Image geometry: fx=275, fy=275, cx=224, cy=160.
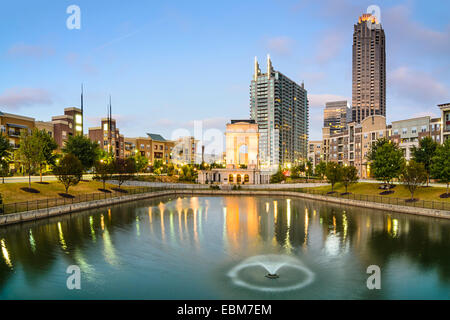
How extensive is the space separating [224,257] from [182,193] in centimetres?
5455

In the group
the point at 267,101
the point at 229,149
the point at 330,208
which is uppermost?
the point at 267,101

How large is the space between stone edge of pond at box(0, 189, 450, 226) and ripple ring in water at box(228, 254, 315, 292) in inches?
1174

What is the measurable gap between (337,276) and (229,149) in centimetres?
10356

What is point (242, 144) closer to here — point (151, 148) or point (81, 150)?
point (151, 148)

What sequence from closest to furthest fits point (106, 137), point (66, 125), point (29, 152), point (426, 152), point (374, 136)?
1. point (29, 152)
2. point (426, 152)
3. point (374, 136)
4. point (66, 125)
5. point (106, 137)

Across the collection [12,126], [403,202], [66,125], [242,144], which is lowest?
[403,202]

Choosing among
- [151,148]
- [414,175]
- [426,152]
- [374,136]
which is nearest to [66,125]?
[151,148]

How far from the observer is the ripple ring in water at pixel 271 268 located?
17.3m

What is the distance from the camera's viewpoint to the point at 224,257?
23.4 m

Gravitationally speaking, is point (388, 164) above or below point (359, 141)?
below

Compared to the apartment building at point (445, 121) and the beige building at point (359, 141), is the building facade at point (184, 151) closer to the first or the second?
the beige building at point (359, 141)
